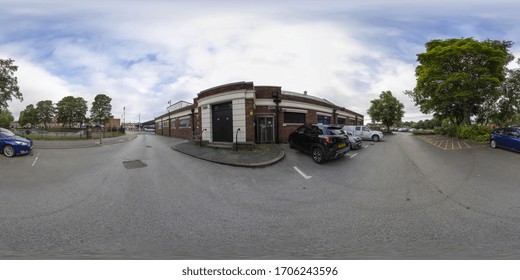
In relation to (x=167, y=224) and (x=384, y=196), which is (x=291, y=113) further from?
(x=167, y=224)

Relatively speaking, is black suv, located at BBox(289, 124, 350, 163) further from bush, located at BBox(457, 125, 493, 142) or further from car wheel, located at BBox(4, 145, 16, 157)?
car wheel, located at BBox(4, 145, 16, 157)

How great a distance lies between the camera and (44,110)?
5328 cm

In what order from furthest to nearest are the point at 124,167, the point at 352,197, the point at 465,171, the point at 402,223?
the point at 124,167, the point at 465,171, the point at 352,197, the point at 402,223

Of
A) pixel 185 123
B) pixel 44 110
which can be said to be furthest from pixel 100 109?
pixel 185 123

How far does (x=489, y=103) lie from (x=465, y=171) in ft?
72.9

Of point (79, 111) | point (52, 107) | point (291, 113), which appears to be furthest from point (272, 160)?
point (52, 107)

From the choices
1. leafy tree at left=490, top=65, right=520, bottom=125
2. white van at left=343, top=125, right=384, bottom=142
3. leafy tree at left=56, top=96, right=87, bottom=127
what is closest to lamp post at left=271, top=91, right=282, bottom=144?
white van at left=343, top=125, right=384, bottom=142

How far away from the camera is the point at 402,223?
3.18 meters

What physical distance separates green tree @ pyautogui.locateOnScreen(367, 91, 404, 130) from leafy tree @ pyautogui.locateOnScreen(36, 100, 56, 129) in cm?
7562

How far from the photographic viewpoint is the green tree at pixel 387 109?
37375 mm

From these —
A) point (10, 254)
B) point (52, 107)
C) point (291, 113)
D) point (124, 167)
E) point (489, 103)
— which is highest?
point (52, 107)

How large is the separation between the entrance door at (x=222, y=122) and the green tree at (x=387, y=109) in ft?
114

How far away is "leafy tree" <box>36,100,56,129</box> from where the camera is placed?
52719mm

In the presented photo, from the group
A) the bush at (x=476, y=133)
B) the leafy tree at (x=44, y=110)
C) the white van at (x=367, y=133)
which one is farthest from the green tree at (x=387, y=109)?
the leafy tree at (x=44, y=110)
